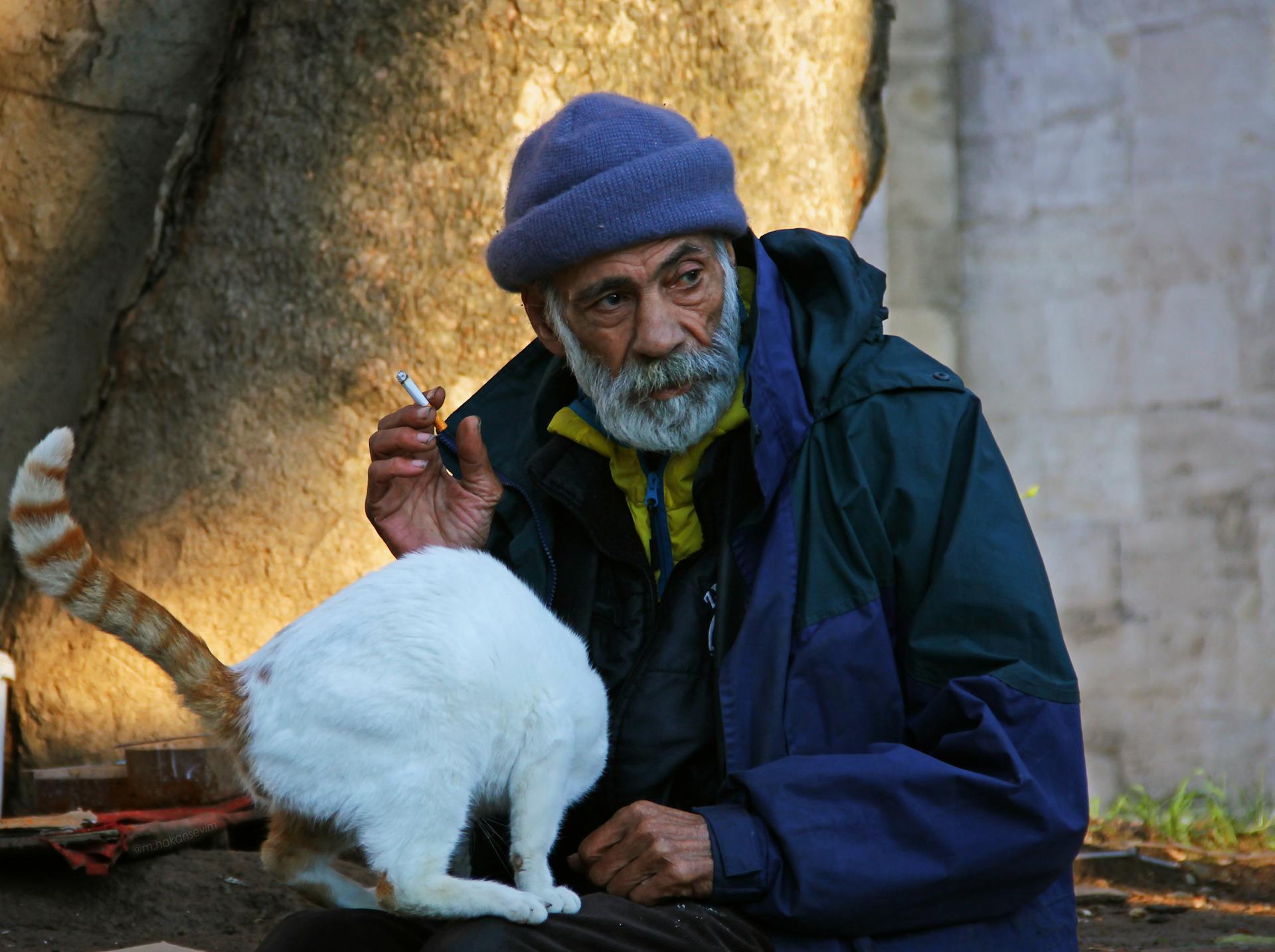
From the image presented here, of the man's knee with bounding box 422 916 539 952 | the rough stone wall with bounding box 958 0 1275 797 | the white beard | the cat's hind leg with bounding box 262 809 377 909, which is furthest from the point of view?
the rough stone wall with bounding box 958 0 1275 797

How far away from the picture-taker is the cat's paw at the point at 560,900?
1766 mm

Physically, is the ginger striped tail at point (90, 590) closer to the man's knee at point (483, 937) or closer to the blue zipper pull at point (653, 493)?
the man's knee at point (483, 937)

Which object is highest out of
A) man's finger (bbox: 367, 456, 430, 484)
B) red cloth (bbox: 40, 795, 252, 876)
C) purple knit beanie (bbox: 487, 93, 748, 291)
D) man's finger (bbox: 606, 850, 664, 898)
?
purple knit beanie (bbox: 487, 93, 748, 291)

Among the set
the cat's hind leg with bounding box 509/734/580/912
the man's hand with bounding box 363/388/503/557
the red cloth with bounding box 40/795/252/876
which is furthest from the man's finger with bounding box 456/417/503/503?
the red cloth with bounding box 40/795/252/876

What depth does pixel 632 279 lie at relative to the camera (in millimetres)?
2146

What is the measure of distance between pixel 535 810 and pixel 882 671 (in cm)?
55

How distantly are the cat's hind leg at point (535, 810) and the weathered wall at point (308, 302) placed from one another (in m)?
1.86

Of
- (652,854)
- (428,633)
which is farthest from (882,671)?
(428,633)

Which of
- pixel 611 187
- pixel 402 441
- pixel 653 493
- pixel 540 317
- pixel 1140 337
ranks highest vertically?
pixel 1140 337

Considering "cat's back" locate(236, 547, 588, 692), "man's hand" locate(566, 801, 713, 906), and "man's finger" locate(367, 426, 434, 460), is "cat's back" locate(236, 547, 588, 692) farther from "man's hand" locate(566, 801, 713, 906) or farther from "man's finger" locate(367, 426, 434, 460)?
"man's finger" locate(367, 426, 434, 460)

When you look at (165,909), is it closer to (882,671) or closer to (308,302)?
(308,302)

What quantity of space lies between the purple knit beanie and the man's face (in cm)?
4

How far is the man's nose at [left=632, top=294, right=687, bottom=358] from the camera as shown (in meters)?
2.14

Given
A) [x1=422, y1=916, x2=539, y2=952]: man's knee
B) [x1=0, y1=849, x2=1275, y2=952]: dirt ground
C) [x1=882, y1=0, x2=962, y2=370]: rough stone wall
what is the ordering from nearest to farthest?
[x1=422, y1=916, x2=539, y2=952]: man's knee
[x1=0, y1=849, x2=1275, y2=952]: dirt ground
[x1=882, y1=0, x2=962, y2=370]: rough stone wall
